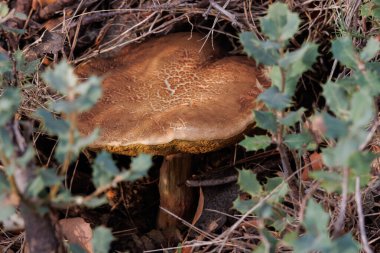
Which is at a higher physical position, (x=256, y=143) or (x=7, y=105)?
(x=7, y=105)

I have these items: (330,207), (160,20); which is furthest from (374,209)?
(160,20)

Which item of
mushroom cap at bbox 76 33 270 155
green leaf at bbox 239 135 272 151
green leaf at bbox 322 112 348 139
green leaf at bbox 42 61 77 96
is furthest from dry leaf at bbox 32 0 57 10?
green leaf at bbox 322 112 348 139

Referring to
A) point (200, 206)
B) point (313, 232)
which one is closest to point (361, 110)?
point (313, 232)

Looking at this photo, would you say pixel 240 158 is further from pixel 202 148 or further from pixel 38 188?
pixel 38 188

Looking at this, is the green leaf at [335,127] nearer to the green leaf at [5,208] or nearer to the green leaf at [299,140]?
the green leaf at [299,140]

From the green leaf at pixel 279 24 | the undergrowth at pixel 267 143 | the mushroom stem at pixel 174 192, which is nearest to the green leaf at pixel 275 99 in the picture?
the undergrowth at pixel 267 143

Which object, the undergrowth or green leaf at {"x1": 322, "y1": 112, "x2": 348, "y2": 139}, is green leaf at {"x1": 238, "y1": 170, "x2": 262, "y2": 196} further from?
green leaf at {"x1": 322, "y1": 112, "x2": 348, "y2": 139}

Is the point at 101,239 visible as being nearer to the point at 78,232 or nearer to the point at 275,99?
the point at 275,99

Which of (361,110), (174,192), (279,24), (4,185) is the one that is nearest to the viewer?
(361,110)
